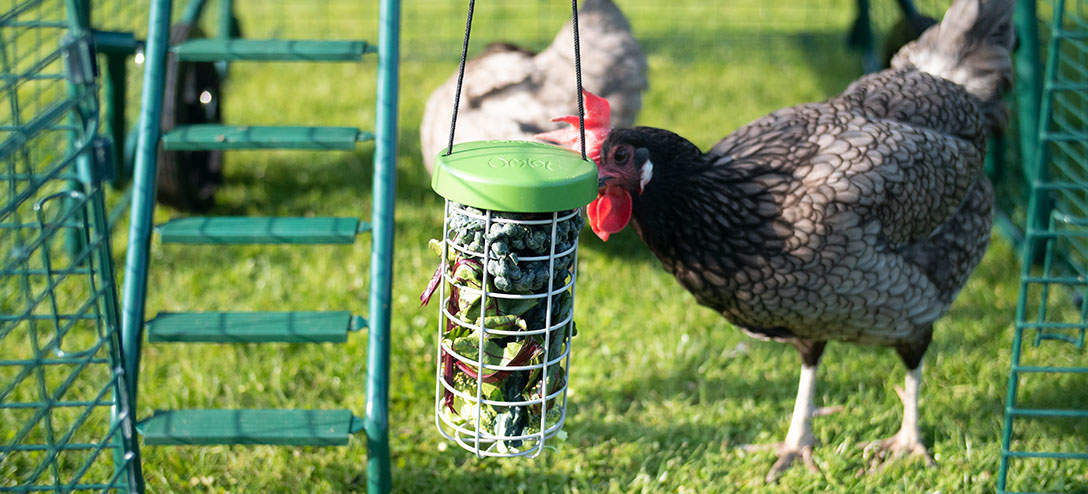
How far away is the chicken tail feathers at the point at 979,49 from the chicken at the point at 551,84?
141 cm

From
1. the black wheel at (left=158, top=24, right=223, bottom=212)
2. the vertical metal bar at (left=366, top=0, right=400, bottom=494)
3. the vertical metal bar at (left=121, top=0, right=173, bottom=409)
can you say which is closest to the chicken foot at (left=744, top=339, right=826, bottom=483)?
the vertical metal bar at (left=366, top=0, right=400, bottom=494)

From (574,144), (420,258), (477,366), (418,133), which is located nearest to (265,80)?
(418,133)

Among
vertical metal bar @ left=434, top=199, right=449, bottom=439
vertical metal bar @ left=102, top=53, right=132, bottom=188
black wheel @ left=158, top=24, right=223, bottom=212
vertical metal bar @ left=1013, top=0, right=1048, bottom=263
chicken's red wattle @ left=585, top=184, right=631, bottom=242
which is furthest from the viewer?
black wheel @ left=158, top=24, right=223, bottom=212

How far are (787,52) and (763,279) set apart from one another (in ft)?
16.7

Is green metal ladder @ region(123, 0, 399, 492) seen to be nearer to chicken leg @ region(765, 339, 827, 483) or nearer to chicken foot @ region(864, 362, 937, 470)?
chicken leg @ region(765, 339, 827, 483)

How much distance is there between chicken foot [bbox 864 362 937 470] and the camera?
3256 mm

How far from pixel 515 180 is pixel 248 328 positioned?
1287 millimetres

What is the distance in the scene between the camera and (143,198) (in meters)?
2.85

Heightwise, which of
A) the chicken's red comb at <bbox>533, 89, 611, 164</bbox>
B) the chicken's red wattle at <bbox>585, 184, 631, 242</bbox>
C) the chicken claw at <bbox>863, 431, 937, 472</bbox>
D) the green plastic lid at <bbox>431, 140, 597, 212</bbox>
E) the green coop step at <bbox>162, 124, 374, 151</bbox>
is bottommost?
the chicken claw at <bbox>863, 431, 937, 472</bbox>

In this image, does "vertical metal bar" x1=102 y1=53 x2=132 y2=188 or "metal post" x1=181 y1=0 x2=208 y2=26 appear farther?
"metal post" x1=181 y1=0 x2=208 y2=26

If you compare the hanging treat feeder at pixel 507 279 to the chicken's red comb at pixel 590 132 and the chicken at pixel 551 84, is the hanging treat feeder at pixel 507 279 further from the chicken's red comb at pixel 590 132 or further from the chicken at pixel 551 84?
the chicken at pixel 551 84

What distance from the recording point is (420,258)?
179 inches

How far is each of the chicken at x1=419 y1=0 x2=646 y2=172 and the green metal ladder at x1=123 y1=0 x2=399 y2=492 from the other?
1278 mm

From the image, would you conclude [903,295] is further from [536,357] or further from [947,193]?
[536,357]
